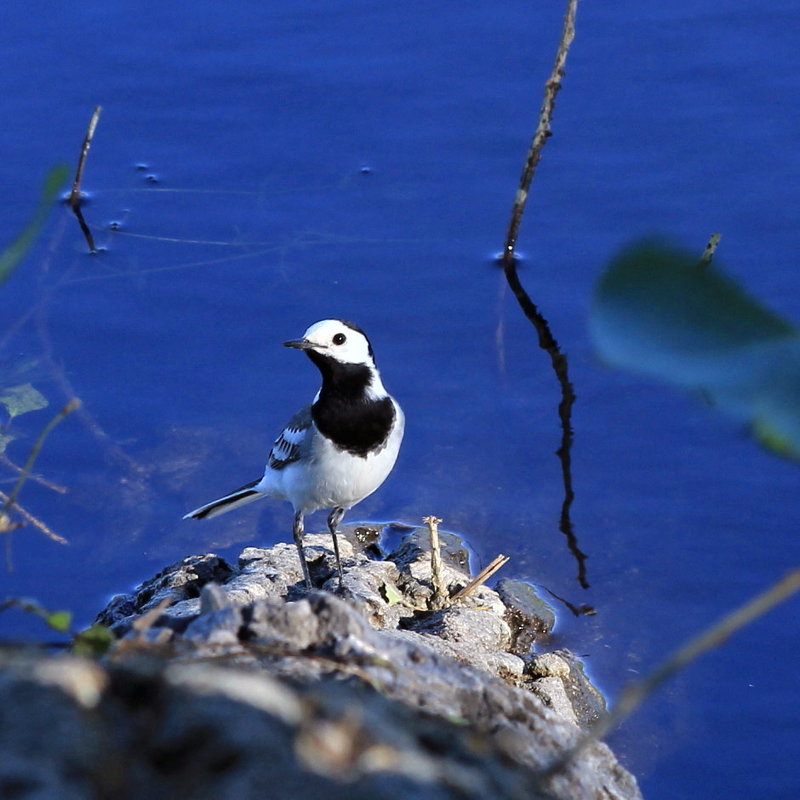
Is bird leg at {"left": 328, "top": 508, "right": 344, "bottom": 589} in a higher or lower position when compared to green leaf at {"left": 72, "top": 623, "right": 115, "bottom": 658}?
lower

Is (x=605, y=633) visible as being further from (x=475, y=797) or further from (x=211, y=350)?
(x=475, y=797)

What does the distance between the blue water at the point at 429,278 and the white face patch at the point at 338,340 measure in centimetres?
95

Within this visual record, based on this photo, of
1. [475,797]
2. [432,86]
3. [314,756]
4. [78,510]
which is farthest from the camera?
[432,86]

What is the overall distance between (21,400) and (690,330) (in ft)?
21.6

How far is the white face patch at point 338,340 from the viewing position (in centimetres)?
636

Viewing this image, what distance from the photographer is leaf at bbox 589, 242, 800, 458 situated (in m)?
1.29

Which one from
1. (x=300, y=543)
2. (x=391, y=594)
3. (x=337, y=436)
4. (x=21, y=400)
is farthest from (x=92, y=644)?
(x=21, y=400)

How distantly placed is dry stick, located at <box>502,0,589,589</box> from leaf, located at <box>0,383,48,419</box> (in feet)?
10.0

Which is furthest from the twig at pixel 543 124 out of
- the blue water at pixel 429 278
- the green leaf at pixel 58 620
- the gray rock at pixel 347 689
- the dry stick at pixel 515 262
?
the green leaf at pixel 58 620

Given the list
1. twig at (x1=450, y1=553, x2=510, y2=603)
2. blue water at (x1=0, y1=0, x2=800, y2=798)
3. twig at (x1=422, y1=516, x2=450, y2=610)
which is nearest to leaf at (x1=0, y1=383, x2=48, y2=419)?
blue water at (x1=0, y1=0, x2=800, y2=798)

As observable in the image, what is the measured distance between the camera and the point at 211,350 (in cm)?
769

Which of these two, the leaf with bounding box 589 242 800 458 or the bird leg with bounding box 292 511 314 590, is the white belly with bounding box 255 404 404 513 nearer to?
the bird leg with bounding box 292 511 314 590

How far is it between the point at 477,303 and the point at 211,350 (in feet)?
5.70

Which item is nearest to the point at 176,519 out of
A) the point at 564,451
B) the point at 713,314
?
the point at 564,451
